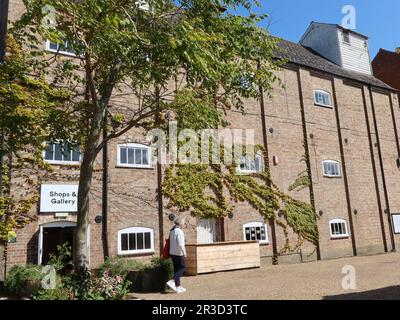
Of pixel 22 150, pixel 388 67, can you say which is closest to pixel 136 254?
pixel 22 150

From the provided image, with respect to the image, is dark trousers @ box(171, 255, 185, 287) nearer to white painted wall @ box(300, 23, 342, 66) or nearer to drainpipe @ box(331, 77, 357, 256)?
drainpipe @ box(331, 77, 357, 256)

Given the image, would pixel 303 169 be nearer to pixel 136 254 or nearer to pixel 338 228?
pixel 338 228

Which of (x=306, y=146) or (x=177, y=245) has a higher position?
(x=306, y=146)

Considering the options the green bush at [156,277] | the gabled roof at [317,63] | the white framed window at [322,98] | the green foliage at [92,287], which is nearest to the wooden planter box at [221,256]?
the green bush at [156,277]

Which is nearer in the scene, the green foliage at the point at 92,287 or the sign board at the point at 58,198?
the green foliage at the point at 92,287

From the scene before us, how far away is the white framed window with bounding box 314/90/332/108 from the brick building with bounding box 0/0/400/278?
0.06 metres

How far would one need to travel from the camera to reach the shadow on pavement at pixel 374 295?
8.10 metres

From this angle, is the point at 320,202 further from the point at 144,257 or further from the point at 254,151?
the point at 144,257

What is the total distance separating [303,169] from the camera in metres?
19.5

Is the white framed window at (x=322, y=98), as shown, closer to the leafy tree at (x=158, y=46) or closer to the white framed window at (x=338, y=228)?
the white framed window at (x=338, y=228)

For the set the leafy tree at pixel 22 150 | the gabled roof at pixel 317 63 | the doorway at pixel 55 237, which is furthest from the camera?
the gabled roof at pixel 317 63

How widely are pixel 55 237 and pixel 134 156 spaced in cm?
420

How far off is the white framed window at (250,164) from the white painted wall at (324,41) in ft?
37.6

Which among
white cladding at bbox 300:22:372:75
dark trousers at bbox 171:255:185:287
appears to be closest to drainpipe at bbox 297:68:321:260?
white cladding at bbox 300:22:372:75
